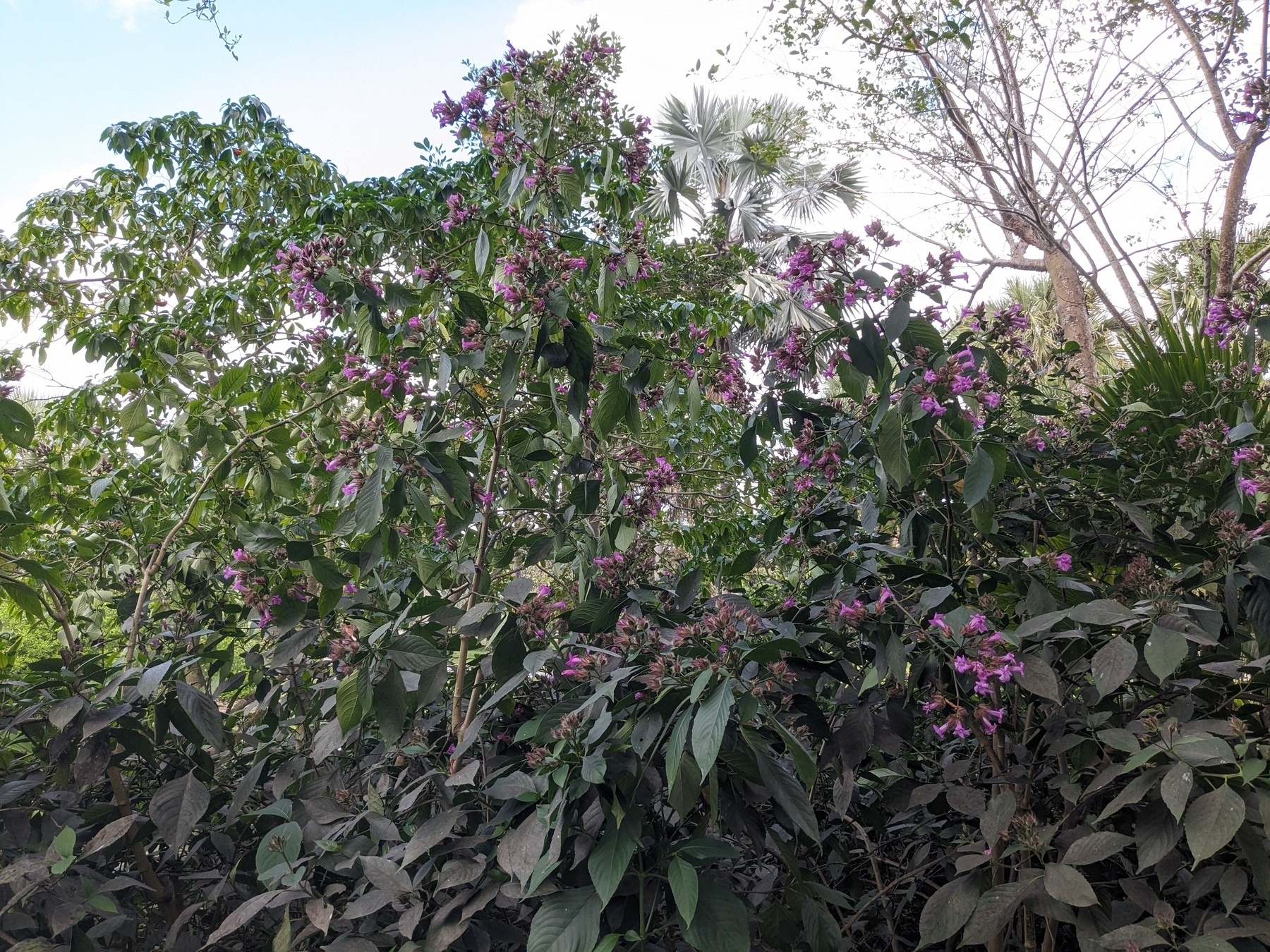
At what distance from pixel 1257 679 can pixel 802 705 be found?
0.67m

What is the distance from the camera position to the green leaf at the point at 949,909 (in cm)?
118

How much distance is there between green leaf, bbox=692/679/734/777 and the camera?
2.82ft

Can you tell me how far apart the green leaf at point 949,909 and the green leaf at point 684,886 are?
38 centimetres

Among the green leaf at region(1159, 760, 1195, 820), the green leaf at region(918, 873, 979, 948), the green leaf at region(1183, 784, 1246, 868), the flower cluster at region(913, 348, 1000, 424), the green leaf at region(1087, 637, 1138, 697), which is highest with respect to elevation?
the flower cluster at region(913, 348, 1000, 424)

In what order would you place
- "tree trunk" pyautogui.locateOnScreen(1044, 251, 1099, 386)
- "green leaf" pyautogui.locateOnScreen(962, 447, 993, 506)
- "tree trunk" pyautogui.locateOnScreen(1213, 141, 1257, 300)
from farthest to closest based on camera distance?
"tree trunk" pyautogui.locateOnScreen(1044, 251, 1099, 386)
"tree trunk" pyautogui.locateOnScreen(1213, 141, 1257, 300)
"green leaf" pyautogui.locateOnScreen(962, 447, 993, 506)

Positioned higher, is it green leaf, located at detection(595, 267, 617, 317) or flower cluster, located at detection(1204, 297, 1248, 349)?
green leaf, located at detection(595, 267, 617, 317)

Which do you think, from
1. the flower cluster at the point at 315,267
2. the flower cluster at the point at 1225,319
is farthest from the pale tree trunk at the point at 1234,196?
the flower cluster at the point at 315,267

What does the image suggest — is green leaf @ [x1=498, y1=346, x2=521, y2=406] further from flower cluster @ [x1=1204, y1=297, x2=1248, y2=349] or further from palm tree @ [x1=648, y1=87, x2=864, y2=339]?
palm tree @ [x1=648, y1=87, x2=864, y2=339]

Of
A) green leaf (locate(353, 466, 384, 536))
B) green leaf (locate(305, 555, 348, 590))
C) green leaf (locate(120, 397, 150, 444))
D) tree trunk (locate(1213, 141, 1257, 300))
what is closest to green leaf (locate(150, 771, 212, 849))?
green leaf (locate(305, 555, 348, 590))

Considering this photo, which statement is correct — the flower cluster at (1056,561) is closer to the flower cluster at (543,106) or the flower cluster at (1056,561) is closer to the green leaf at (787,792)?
the green leaf at (787,792)

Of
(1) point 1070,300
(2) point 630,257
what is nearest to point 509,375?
(2) point 630,257

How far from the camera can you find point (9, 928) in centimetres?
116

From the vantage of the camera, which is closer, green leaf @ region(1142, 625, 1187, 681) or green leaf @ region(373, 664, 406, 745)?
green leaf @ region(1142, 625, 1187, 681)

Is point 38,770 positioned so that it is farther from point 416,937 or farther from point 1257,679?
point 1257,679
